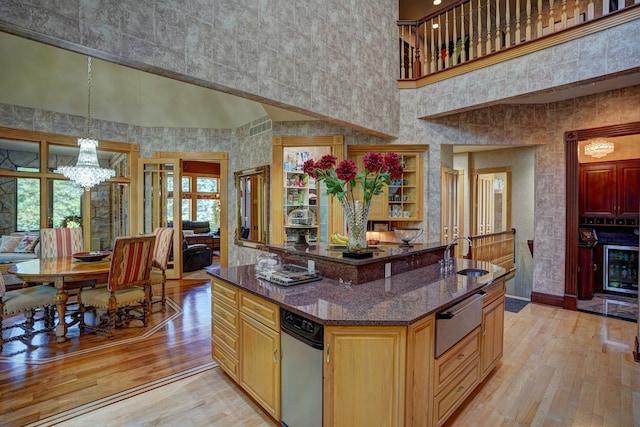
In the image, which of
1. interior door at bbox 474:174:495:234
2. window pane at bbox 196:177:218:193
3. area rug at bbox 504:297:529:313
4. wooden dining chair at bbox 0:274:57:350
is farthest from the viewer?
window pane at bbox 196:177:218:193

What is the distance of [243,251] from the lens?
19.4ft

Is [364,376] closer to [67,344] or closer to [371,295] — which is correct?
[371,295]

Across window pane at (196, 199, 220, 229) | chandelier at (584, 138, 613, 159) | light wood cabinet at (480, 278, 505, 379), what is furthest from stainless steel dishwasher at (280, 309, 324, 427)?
window pane at (196, 199, 220, 229)

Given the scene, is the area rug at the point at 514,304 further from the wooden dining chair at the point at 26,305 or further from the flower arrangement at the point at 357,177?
the wooden dining chair at the point at 26,305

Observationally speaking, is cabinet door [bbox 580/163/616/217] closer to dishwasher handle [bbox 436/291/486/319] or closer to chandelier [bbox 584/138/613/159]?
chandelier [bbox 584/138/613/159]

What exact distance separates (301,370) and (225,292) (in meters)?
1.00

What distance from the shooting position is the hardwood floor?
2.22 metres

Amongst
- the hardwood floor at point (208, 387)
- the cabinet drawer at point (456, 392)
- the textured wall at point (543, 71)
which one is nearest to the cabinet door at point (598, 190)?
the hardwood floor at point (208, 387)

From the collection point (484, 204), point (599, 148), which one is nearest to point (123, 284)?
point (599, 148)

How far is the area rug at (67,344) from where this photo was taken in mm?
3064

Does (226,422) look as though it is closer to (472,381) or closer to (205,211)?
(472,381)

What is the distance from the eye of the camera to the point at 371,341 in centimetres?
164

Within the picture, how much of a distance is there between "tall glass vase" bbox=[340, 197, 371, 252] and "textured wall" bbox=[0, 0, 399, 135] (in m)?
1.37

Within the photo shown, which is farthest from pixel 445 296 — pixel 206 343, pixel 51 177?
pixel 51 177
